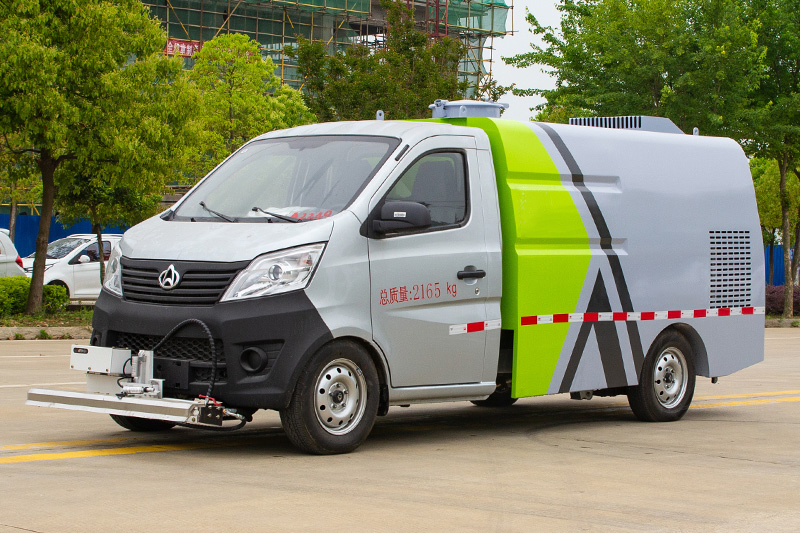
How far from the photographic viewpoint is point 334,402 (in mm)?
7746

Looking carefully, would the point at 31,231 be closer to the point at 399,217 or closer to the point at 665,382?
the point at 665,382

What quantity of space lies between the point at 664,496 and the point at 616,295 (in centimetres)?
320

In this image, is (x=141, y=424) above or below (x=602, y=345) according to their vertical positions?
below

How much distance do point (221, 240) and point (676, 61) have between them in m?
22.3

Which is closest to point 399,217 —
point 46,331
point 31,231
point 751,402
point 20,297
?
point 751,402

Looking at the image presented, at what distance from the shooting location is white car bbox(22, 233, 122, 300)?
2605 centimetres

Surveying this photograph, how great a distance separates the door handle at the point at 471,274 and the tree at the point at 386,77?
17877 millimetres

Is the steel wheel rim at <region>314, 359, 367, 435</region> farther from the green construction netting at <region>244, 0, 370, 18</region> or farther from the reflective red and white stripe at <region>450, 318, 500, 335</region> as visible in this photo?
the green construction netting at <region>244, 0, 370, 18</region>

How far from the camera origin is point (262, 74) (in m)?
43.7

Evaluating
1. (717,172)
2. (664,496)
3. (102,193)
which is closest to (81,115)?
(102,193)

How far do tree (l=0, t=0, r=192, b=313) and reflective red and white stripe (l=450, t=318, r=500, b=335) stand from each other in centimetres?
1288

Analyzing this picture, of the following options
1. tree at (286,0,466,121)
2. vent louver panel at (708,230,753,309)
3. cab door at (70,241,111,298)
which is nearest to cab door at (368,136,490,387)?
vent louver panel at (708,230,753,309)

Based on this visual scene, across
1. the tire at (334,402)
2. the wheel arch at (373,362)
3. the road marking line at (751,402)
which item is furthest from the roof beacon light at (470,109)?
the road marking line at (751,402)

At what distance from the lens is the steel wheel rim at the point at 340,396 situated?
765 centimetres
